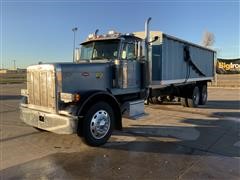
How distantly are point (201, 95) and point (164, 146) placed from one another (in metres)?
8.30

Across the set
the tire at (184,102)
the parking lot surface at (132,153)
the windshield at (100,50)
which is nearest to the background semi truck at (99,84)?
the windshield at (100,50)

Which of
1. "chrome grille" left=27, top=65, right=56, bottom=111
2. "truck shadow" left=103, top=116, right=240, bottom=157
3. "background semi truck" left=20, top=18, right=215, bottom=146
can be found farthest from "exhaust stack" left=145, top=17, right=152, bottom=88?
"chrome grille" left=27, top=65, right=56, bottom=111

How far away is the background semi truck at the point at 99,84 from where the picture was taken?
231 inches

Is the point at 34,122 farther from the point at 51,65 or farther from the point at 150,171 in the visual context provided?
the point at 150,171

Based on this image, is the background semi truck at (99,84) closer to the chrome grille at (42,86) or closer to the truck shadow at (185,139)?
the chrome grille at (42,86)

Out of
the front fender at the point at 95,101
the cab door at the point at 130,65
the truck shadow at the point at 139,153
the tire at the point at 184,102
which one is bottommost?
the truck shadow at the point at 139,153

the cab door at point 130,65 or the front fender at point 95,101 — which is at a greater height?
the cab door at point 130,65

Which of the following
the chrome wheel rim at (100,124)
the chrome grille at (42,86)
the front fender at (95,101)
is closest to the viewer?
the front fender at (95,101)

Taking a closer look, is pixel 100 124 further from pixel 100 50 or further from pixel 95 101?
pixel 100 50

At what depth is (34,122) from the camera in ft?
20.9

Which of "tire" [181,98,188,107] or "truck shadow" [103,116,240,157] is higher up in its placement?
"tire" [181,98,188,107]

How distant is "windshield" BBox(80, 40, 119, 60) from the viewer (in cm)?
740

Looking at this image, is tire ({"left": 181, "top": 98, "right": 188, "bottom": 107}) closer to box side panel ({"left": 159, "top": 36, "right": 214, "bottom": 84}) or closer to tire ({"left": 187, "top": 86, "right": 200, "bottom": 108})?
tire ({"left": 187, "top": 86, "right": 200, "bottom": 108})

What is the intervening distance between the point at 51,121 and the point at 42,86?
0.87 m
